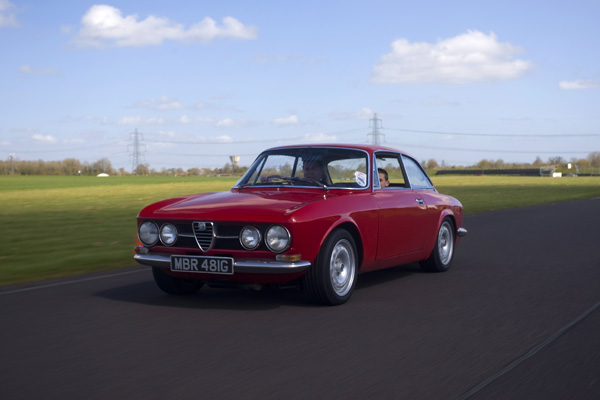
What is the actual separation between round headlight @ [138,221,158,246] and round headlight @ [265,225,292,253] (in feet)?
3.77

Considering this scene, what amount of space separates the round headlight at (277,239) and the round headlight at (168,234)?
92 centimetres

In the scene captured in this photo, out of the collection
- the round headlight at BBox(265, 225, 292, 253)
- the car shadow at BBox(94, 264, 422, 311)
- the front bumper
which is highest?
the round headlight at BBox(265, 225, 292, 253)

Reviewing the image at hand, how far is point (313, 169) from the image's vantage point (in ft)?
24.5

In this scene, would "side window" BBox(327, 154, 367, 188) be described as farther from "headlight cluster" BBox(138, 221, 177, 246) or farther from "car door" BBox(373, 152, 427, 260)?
"headlight cluster" BBox(138, 221, 177, 246)

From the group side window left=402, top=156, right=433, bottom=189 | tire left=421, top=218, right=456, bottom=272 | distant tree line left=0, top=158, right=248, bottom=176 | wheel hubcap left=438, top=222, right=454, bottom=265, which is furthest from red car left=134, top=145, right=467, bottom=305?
distant tree line left=0, top=158, right=248, bottom=176

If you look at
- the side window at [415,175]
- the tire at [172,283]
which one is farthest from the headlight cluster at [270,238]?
the side window at [415,175]

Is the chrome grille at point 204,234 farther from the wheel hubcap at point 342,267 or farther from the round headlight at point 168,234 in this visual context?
the wheel hubcap at point 342,267

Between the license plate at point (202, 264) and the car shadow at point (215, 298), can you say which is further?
the car shadow at point (215, 298)

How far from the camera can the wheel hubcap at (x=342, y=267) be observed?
6.36 metres

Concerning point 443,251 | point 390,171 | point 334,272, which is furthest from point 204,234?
point 443,251

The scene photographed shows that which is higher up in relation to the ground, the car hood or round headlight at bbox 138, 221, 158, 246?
the car hood

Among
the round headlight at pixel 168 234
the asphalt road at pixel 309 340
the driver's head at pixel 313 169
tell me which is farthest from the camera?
the driver's head at pixel 313 169

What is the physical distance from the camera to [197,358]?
4531 millimetres

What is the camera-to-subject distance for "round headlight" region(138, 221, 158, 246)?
643cm
